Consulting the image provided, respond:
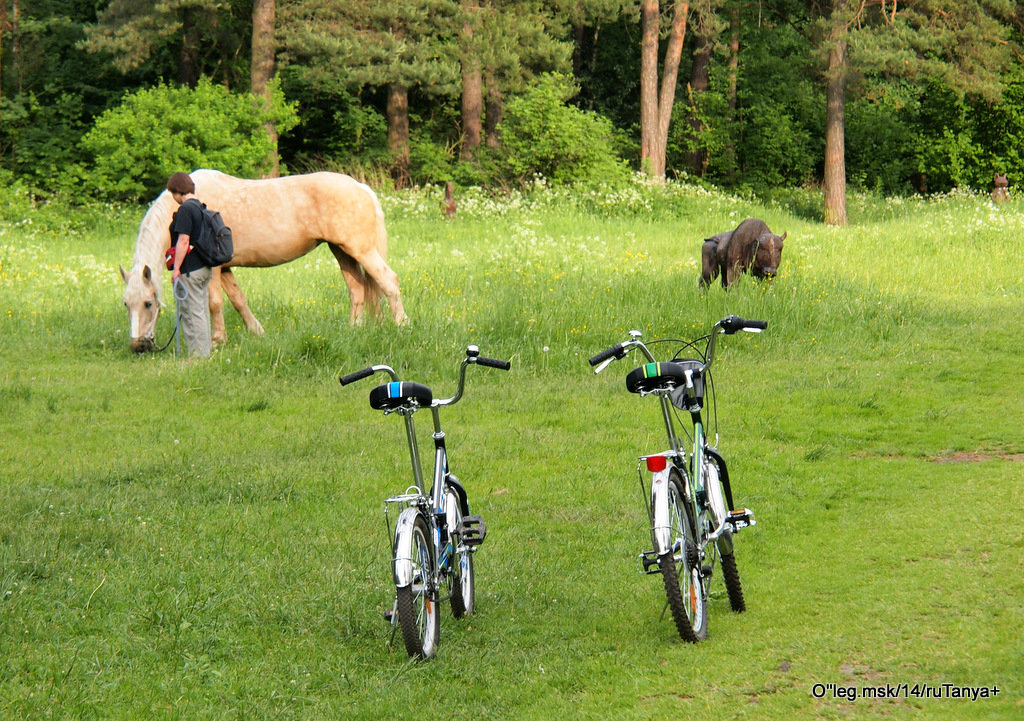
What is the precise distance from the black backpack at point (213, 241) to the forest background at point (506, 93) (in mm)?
15406

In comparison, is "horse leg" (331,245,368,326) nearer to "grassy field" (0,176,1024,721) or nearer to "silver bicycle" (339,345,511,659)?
"grassy field" (0,176,1024,721)

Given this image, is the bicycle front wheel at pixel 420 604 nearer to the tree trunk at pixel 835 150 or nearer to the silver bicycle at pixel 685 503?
the silver bicycle at pixel 685 503

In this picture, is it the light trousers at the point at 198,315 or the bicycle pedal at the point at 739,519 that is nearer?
the bicycle pedal at the point at 739,519

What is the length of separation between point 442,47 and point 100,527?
26.2m

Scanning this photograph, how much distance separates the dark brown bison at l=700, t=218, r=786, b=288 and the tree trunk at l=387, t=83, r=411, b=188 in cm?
2051

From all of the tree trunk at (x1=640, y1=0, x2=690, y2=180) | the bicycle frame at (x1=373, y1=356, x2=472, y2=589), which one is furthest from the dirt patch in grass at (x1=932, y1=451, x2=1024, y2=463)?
the tree trunk at (x1=640, y1=0, x2=690, y2=180)

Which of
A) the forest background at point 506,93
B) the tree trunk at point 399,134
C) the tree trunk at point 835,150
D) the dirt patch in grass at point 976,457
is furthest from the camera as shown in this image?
the tree trunk at point 399,134

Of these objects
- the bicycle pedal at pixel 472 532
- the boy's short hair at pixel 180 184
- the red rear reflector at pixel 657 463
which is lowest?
the bicycle pedal at pixel 472 532

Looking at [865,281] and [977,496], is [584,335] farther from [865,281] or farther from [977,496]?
[977,496]

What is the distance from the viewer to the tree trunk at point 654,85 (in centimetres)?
3083

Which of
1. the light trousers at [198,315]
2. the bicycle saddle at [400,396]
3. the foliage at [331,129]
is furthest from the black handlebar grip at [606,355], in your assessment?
the foliage at [331,129]

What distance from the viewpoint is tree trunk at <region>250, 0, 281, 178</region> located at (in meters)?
28.7

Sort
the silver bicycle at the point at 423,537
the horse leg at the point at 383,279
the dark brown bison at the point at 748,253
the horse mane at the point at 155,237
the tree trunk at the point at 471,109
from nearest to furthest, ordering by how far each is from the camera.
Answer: the silver bicycle at the point at 423,537
the horse mane at the point at 155,237
the horse leg at the point at 383,279
the dark brown bison at the point at 748,253
the tree trunk at the point at 471,109

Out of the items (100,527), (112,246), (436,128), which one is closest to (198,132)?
(112,246)
